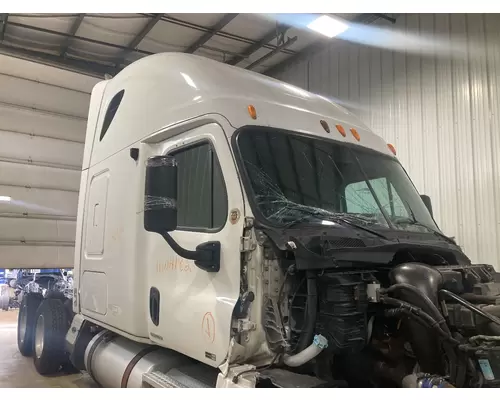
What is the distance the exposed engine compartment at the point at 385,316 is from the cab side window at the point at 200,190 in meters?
0.46

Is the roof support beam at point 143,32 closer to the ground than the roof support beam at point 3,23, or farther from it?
farther from it

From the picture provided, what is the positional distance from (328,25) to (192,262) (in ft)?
13.3

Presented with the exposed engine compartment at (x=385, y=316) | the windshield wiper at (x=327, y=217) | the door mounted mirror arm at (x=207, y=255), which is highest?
the windshield wiper at (x=327, y=217)

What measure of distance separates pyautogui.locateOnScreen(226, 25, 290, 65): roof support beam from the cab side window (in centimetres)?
384

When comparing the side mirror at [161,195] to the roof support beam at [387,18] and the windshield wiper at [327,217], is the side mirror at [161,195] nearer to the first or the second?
the windshield wiper at [327,217]

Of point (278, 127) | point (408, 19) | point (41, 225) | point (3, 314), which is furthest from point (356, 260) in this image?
point (3, 314)

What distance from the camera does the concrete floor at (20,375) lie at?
16.6 ft

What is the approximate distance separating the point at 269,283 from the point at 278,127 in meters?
1.06

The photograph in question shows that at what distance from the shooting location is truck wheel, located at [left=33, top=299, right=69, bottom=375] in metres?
A: 5.31

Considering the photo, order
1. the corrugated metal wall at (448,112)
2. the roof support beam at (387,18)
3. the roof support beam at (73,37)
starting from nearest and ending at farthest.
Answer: the corrugated metal wall at (448,112) < the roof support beam at (387,18) < the roof support beam at (73,37)

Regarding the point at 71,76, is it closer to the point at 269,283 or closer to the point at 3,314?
the point at 3,314

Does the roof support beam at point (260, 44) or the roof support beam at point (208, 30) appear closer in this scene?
the roof support beam at point (208, 30)

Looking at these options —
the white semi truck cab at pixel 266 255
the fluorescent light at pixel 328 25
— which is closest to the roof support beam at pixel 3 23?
the white semi truck cab at pixel 266 255

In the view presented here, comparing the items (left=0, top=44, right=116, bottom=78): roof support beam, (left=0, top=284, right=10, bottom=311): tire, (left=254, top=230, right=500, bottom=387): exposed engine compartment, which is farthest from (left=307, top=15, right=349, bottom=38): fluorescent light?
(left=0, top=284, right=10, bottom=311): tire
